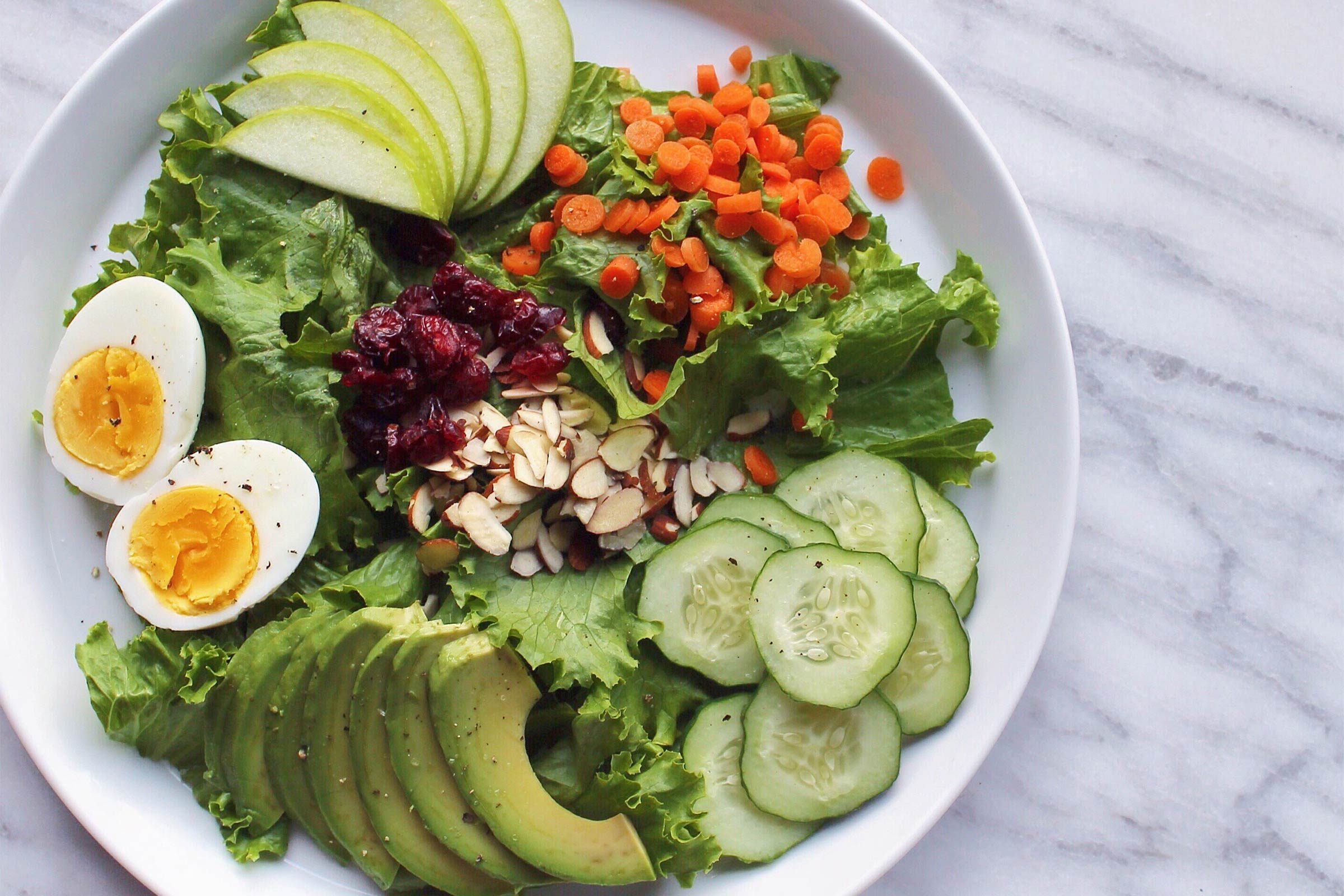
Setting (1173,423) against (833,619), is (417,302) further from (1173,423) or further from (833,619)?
(1173,423)

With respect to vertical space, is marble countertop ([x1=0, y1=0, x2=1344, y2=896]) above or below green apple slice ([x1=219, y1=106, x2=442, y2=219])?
below

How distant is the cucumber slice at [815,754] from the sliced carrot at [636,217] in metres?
1.11

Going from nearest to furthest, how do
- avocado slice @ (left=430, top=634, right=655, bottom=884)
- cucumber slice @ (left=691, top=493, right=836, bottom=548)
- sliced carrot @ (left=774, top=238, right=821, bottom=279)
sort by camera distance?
avocado slice @ (left=430, top=634, right=655, bottom=884), cucumber slice @ (left=691, top=493, right=836, bottom=548), sliced carrot @ (left=774, top=238, right=821, bottom=279)

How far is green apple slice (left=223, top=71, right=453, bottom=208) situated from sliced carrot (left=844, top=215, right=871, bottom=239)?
3.29 ft

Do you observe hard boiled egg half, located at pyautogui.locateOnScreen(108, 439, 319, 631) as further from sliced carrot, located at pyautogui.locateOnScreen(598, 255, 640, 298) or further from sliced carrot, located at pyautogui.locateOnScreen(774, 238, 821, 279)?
sliced carrot, located at pyautogui.locateOnScreen(774, 238, 821, 279)

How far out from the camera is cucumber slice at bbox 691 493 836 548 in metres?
2.17

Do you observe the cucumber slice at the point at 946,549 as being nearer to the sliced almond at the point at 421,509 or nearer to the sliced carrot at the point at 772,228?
the sliced carrot at the point at 772,228

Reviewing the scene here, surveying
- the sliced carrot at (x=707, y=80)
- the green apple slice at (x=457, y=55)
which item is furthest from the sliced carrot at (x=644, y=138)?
the green apple slice at (x=457, y=55)

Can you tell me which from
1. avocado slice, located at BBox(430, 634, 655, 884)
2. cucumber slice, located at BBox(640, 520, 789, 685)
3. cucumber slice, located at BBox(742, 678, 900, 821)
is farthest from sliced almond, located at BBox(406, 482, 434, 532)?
cucumber slice, located at BBox(742, 678, 900, 821)

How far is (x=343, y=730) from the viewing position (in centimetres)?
203

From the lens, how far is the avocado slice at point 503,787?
6.46 ft

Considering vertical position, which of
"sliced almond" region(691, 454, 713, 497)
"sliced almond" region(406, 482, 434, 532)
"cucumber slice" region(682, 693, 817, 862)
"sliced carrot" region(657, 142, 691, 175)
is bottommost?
"cucumber slice" region(682, 693, 817, 862)

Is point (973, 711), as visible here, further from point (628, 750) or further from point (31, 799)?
point (31, 799)

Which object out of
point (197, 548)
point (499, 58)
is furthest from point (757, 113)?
point (197, 548)
